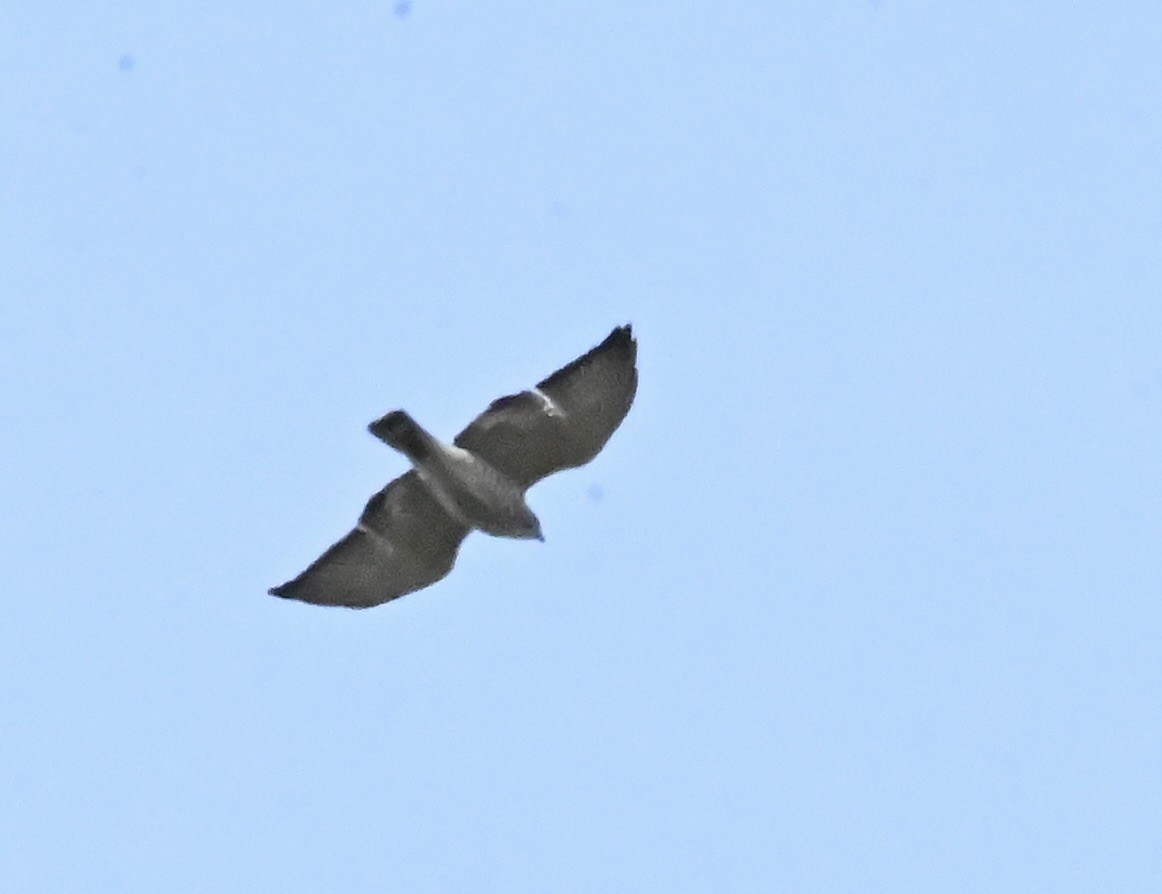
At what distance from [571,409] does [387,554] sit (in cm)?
239

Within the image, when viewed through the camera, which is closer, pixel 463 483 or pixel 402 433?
pixel 402 433

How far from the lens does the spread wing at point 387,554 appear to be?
745 inches

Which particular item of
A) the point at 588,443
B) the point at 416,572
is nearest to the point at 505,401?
the point at 588,443

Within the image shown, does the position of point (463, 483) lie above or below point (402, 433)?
below

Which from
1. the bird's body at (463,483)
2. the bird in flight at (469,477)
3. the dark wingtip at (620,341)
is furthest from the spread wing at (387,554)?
the dark wingtip at (620,341)

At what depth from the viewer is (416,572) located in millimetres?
19297

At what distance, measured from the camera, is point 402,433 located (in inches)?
710

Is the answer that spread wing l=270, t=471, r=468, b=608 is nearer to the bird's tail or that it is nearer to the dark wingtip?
the bird's tail

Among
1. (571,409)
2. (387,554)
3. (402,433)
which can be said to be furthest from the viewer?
(387,554)

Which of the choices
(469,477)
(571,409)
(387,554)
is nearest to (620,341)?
(571,409)

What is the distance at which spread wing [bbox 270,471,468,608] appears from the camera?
18.9 metres

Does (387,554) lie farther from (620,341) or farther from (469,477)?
(620,341)

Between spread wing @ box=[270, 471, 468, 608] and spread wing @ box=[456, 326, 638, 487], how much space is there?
87 cm

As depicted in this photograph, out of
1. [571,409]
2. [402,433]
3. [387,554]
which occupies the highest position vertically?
[402,433]
